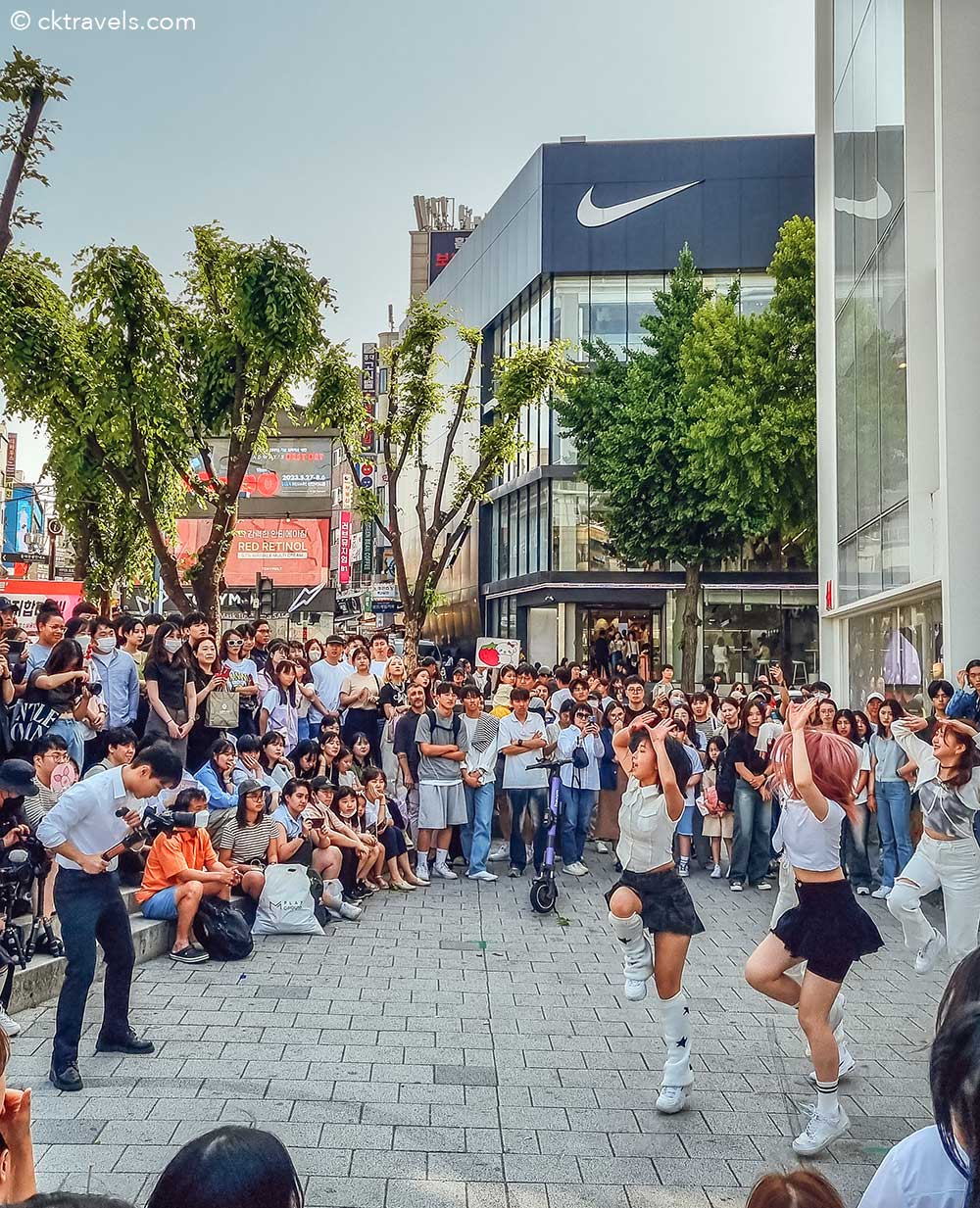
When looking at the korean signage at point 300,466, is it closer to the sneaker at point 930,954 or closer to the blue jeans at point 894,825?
the blue jeans at point 894,825

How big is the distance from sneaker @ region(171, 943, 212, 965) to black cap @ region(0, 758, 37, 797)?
1.73m

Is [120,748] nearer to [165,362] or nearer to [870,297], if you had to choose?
[165,362]

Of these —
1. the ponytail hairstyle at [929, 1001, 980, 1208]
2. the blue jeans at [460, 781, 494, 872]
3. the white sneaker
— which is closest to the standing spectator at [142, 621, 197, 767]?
the blue jeans at [460, 781, 494, 872]

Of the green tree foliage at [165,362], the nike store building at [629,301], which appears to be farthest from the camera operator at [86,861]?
the nike store building at [629,301]

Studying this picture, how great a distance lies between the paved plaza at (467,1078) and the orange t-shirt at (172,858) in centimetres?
60

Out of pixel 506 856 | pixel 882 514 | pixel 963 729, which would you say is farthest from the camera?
pixel 882 514

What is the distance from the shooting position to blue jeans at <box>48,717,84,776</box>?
8.20 meters

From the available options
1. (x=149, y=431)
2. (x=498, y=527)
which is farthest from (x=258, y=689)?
(x=498, y=527)

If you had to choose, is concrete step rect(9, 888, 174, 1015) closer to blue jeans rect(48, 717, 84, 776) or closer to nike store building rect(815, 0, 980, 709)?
blue jeans rect(48, 717, 84, 776)

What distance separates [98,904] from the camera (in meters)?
5.63

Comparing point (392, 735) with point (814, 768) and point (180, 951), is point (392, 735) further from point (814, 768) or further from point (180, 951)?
point (814, 768)

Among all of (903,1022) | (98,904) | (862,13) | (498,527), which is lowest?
(903,1022)

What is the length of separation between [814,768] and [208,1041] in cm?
366

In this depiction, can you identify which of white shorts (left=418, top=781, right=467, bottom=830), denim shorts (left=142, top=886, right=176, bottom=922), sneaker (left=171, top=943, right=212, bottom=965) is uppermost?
white shorts (left=418, top=781, right=467, bottom=830)
